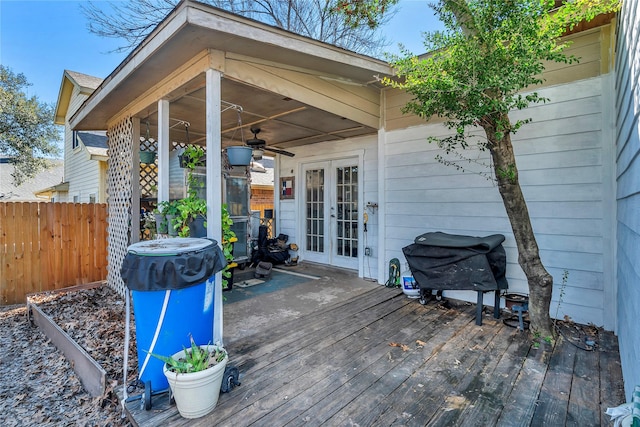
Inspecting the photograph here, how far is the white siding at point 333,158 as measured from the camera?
501 centimetres

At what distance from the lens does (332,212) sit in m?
5.64

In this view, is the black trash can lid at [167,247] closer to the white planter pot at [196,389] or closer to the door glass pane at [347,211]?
the white planter pot at [196,389]

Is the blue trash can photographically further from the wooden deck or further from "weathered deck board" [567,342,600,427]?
"weathered deck board" [567,342,600,427]

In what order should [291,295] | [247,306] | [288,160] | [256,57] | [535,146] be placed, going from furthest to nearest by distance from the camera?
[288,160]
[291,295]
[247,306]
[535,146]
[256,57]

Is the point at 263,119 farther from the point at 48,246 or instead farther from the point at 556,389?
the point at 556,389

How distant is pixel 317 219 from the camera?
235 inches

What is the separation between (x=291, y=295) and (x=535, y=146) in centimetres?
341

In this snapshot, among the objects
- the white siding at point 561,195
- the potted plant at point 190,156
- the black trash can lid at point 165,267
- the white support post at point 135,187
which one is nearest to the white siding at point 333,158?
the white siding at point 561,195

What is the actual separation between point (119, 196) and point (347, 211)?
3706 millimetres

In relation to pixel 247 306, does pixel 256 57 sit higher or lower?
higher

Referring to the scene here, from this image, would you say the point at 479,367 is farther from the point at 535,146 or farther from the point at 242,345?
the point at 535,146

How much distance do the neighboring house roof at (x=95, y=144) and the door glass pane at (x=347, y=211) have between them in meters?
5.98

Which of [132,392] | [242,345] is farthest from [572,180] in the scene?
[132,392]

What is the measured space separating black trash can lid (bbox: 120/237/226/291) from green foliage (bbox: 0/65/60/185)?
42.0ft
